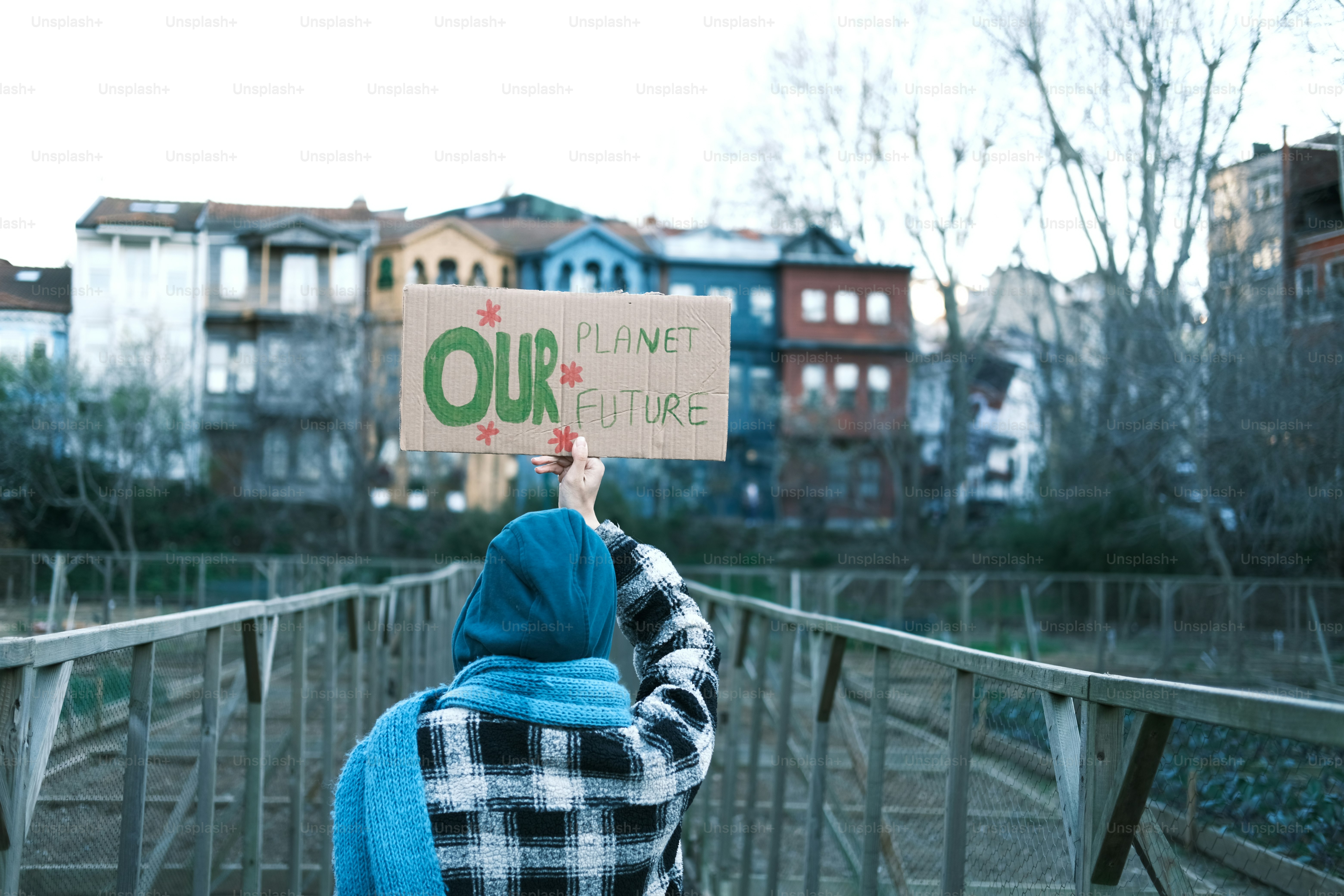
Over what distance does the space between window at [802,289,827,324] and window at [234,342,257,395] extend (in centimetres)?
1787

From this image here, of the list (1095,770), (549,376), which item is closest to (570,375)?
(549,376)

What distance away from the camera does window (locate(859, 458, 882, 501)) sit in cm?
3838

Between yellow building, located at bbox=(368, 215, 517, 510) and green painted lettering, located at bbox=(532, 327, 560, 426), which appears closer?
Result: green painted lettering, located at bbox=(532, 327, 560, 426)

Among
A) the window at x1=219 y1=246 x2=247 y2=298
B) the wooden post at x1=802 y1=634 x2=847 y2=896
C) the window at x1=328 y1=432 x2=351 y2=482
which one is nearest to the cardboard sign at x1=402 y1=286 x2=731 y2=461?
the wooden post at x1=802 y1=634 x2=847 y2=896

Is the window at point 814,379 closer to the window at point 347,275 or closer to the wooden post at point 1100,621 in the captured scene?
the window at point 347,275

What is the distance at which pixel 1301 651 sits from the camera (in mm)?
17297

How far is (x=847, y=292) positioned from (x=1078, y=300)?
12.5 meters

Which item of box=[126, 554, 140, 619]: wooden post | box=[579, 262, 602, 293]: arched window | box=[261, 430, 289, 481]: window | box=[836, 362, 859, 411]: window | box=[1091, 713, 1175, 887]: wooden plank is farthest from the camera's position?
box=[579, 262, 602, 293]: arched window

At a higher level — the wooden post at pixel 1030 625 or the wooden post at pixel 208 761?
the wooden post at pixel 208 761

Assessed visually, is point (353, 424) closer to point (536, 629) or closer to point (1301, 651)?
point (1301, 651)

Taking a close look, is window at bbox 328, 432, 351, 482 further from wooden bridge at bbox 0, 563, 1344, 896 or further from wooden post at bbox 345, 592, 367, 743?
wooden bridge at bbox 0, 563, 1344, 896

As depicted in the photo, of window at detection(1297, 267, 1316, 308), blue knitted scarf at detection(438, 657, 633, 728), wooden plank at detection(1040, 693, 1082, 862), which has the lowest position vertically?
wooden plank at detection(1040, 693, 1082, 862)

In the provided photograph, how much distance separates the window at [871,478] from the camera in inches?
1511

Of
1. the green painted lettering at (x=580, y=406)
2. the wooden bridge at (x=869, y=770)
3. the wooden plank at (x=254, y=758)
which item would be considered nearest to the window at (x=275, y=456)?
the wooden bridge at (x=869, y=770)
